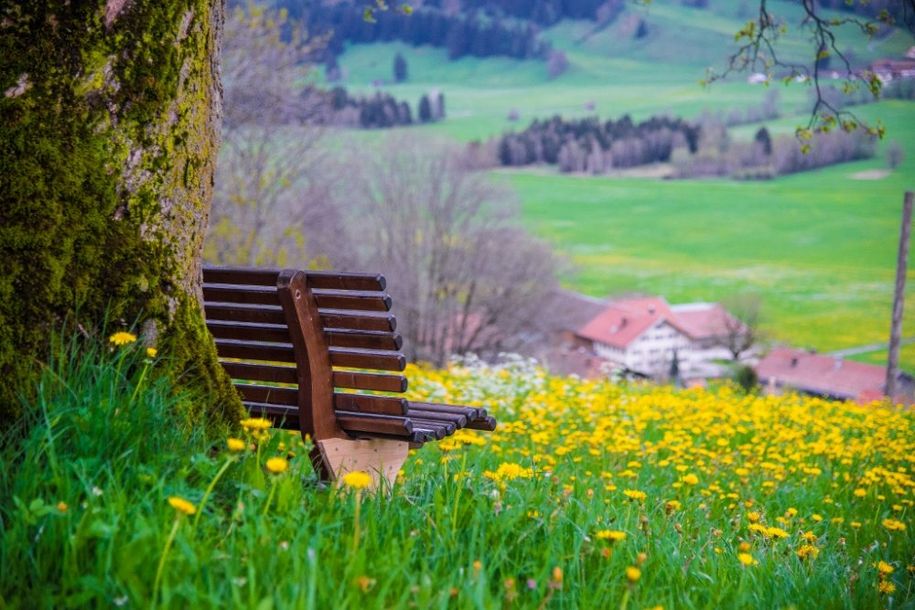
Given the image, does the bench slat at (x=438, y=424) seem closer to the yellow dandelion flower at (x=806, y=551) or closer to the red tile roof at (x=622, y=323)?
the yellow dandelion flower at (x=806, y=551)

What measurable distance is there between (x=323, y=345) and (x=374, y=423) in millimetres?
367

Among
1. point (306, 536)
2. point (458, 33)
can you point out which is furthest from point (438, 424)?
point (458, 33)

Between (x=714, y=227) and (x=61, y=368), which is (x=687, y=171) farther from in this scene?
(x=61, y=368)

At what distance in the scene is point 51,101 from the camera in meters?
2.95

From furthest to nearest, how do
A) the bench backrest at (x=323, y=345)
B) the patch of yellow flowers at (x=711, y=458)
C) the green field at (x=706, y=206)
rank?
1. the green field at (x=706, y=206)
2. the patch of yellow flowers at (x=711, y=458)
3. the bench backrest at (x=323, y=345)

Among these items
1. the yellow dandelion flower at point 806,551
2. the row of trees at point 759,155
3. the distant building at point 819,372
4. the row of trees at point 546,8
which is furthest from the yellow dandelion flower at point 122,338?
the row of trees at point 546,8

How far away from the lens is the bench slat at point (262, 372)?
378cm

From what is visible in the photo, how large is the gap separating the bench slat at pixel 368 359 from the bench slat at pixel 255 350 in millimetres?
223

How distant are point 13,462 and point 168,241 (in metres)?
0.92

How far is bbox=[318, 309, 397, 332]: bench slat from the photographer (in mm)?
3410

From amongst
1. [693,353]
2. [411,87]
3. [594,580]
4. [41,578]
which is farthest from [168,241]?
[411,87]

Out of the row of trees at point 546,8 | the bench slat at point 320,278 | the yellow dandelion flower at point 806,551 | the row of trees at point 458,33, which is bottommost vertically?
the yellow dandelion flower at point 806,551

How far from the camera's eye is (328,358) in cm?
359

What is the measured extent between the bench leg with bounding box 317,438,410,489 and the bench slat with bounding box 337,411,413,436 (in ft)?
0.32
